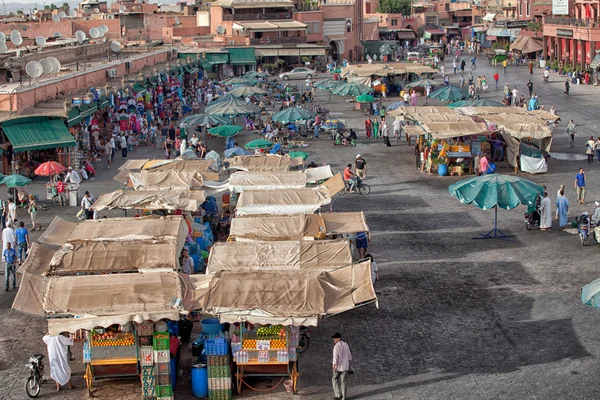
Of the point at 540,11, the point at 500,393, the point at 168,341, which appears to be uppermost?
the point at 540,11

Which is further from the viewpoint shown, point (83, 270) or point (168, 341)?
point (83, 270)

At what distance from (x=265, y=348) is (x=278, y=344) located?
0.21 m

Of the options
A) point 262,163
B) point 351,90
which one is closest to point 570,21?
point 351,90

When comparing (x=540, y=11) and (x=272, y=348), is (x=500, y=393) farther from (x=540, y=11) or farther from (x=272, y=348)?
(x=540, y=11)

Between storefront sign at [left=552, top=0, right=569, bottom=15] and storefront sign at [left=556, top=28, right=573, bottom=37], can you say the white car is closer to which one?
storefront sign at [left=556, top=28, right=573, bottom=37]

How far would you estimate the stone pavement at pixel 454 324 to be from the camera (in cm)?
1435

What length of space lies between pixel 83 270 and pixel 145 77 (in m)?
32.5

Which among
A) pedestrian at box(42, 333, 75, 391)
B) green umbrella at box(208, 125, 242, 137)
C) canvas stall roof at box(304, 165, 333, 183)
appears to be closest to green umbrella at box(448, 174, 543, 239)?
canvas stall roof at box(304, 165, 333, 183)

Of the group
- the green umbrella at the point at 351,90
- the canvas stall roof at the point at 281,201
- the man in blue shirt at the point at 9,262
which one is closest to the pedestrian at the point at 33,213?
the man in blue shirt at the point at 9,262

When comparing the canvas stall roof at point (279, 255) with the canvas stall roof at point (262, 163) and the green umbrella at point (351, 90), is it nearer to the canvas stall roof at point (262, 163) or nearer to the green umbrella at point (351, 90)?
the canvas stall roof at point (262, 163)

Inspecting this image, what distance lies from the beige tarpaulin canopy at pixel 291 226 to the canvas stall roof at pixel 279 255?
1.25 metres

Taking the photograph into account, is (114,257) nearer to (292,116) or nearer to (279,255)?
(279,255)

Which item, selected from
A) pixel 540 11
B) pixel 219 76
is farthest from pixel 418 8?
pixel 219 76

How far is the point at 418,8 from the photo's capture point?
404ft
